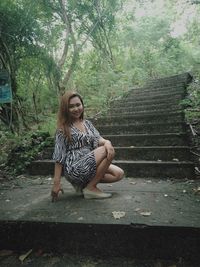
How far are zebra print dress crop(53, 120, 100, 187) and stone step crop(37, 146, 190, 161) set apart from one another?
62.6 inches

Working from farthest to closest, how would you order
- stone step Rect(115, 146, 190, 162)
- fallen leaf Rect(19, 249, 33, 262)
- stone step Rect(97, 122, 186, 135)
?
stone step Rect(97, 122, 186, 135) → stone step Rect(115, 146, 190, 162) → fallen leaf Rect(19, 249, 33, 262)

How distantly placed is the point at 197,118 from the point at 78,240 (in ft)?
12.9

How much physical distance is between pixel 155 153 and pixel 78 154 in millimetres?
1868

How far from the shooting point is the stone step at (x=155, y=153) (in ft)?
14.7

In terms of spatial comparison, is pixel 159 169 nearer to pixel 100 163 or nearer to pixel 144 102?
pixel 100 163

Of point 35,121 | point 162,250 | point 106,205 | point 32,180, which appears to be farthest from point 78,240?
point 35,121

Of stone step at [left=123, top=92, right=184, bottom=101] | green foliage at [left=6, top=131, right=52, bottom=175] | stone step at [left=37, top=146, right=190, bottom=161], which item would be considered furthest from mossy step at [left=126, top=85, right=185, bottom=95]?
green foliage at [left=6, top=131, right=52, bottom=175]

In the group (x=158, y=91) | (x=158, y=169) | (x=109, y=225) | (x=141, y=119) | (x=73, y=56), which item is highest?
(x=73, y=56)

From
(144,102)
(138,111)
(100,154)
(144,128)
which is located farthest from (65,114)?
(144,102)

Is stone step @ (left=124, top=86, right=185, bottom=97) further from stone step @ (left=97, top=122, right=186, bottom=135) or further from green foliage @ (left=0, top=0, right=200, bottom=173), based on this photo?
stone step @ (left=97, top=122, right=186, bottom=135)

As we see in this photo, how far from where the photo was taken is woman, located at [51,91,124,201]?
312 cm

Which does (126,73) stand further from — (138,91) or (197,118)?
(197,118)

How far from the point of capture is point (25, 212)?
2.85 meters

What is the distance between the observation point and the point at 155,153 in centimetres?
466
